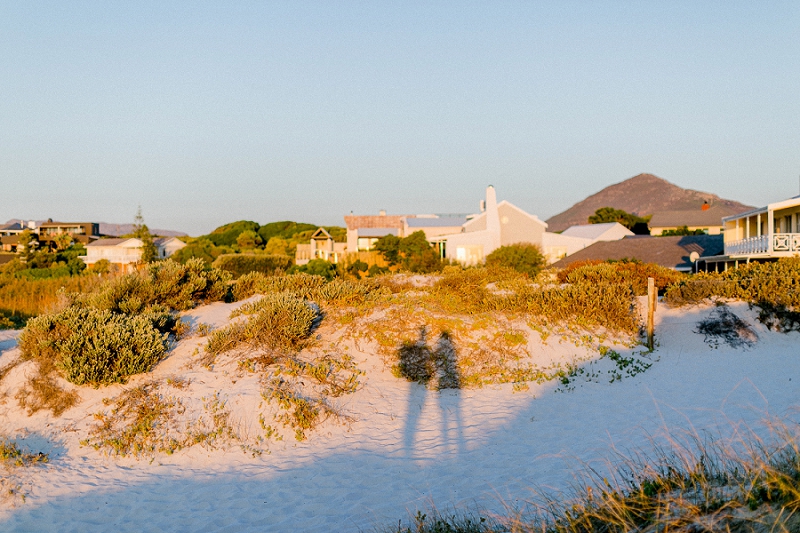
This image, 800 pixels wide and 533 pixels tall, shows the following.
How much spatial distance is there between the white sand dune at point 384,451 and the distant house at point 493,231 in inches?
1159

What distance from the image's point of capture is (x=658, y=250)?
3619 cm

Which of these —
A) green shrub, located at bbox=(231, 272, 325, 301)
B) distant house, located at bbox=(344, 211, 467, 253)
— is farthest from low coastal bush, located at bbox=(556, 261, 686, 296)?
distant house, located at bbox=(344, 211, 467, 253)

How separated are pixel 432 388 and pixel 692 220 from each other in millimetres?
63381

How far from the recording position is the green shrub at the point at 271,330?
11.7 metres

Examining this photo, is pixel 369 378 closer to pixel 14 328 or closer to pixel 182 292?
pixel 182 292

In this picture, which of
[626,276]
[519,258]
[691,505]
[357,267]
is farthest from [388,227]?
[691,505]

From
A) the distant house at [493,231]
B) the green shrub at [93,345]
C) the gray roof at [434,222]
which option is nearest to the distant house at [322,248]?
the gray roof at [434,222]

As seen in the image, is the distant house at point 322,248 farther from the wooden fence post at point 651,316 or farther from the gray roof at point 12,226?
the gray roof at point 12,226

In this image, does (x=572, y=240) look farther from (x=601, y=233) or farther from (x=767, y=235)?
(x=767, y=235)

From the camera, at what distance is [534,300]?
48.3ft

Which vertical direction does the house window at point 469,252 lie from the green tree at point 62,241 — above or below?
below

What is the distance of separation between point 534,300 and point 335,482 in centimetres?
838

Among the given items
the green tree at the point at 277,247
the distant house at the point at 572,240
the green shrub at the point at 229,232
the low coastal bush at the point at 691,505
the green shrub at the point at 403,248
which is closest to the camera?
the low coastal bush at the point at 691,505

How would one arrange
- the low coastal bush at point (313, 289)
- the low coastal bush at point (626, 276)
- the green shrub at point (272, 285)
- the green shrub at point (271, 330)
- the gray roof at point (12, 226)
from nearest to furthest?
the green shrub at point (271, 330)
the low coastal bush at point (313, 289)
the green shrub at point (272, 285)
the low coastal bush at point (626, 276)
the gray roof at point (12, 226)
